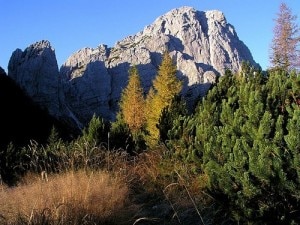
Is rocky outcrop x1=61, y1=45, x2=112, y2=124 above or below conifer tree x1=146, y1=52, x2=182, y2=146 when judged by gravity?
above

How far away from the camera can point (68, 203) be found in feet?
14.9

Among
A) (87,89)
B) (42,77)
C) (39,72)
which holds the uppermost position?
(39,72)

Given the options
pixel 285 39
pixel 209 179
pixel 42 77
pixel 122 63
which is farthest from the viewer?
pixel 122 63

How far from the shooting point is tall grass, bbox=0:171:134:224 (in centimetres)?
420

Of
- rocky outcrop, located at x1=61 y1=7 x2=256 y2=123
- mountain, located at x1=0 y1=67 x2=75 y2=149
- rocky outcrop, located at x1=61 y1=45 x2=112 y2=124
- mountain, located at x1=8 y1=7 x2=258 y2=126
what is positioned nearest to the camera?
mountain, located at x1=0 y1=67 x2=75 y2=149

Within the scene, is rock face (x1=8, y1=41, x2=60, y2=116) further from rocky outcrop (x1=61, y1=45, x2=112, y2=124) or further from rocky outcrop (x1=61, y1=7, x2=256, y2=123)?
rocky outcrop (x1=61, y1=7, x2=256, y2=123)

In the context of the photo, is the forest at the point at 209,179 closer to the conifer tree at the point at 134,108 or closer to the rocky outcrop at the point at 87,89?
the conifer tree at the point at 134,108

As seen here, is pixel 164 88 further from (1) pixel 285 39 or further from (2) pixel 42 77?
(2) pixel 42 77

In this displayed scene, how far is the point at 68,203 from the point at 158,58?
376 ft

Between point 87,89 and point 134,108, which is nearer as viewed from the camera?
point 134,108

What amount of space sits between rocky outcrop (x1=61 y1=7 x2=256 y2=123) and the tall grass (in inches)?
2810

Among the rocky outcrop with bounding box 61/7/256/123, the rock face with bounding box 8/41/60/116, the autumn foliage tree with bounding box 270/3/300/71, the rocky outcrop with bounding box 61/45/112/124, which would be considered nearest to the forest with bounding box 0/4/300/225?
the autumn foliage tree with bounding box 270/3/300/71

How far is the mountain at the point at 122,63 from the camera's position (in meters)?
82.4

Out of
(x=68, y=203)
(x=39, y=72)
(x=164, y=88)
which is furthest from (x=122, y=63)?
(x=68, y=203)
